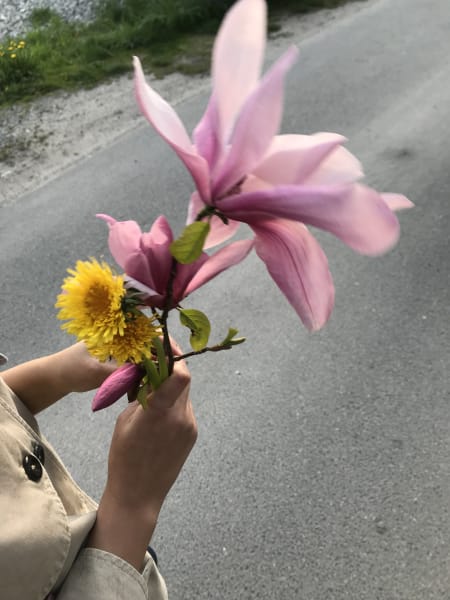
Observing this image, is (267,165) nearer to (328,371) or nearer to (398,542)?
(398,542)

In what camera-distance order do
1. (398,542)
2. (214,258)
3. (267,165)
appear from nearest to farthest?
(267,165) < (214,258) < (398,542)

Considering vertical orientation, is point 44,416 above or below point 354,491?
above

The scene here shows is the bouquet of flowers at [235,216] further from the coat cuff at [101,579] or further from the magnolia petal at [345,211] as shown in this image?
the coat cuff at [101,579]

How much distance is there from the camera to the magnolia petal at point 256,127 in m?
0.39

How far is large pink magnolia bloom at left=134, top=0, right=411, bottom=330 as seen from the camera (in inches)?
15.9

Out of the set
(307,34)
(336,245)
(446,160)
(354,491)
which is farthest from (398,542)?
(307,34)

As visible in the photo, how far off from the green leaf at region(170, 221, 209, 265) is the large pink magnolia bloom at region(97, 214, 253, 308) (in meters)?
0.04

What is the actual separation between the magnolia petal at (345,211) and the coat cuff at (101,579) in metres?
0.53

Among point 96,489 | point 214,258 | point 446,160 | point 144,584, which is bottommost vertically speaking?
point 446,160

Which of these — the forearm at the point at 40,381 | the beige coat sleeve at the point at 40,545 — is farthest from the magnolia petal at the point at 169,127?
the forearm at the point at 40,381

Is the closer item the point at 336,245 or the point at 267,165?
the point at 267,165

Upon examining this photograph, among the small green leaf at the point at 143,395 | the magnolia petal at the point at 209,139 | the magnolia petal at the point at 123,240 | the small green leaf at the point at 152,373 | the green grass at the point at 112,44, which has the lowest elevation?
the green grass at the point at 112,44

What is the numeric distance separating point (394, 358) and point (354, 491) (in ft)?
1.88

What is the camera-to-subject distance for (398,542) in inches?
66.6
